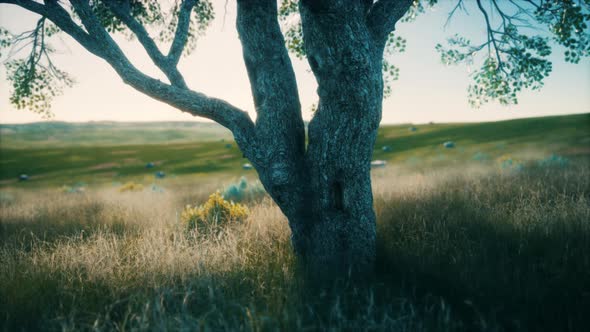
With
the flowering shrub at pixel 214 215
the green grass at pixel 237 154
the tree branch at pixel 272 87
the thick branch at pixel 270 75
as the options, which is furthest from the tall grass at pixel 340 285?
the green grass at pixel 237 154

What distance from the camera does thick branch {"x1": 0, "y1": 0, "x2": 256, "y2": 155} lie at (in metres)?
3.55

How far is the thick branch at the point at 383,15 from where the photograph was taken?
3.48 m

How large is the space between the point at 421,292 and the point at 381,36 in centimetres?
293

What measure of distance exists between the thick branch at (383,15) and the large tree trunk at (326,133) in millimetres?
228

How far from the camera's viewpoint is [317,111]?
341 cm

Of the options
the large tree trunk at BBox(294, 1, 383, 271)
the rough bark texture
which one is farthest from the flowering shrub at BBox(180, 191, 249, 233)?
the large tree trunk at BBox(294, 1, 383, 271)

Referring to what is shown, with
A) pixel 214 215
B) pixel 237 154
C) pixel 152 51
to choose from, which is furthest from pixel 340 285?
pixel 237 154

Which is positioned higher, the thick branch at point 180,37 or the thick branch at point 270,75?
the thick branch at point 180,37

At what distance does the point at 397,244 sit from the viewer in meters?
3.90

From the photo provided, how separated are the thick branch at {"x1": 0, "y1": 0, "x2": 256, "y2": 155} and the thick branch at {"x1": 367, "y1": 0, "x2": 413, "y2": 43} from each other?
75.9 inches

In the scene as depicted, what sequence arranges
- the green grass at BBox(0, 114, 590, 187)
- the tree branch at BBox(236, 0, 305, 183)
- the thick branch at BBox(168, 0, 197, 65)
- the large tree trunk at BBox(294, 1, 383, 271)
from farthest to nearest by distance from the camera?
the green grass at BBox(0, 114, 590, 187) → the thick branch at BBox(168, 0, 197, 65) → the tree branch at BBox(236, 0, 305, 183) → the large tree trunk at BBox(294, 1, 383, 271)

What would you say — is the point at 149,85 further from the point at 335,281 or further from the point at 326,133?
the point at 335,281

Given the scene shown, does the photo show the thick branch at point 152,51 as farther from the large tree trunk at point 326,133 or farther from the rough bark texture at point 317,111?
the large tree trunk at point 326,133

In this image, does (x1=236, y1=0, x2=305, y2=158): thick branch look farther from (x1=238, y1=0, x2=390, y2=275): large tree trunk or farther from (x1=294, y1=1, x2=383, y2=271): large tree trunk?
(x1=294, y1=1, x2=383, y2=271): large tree trunk
